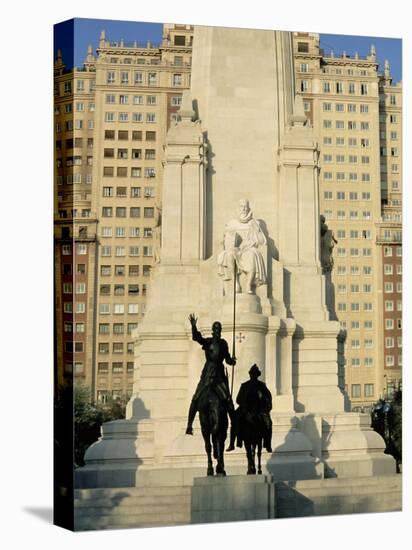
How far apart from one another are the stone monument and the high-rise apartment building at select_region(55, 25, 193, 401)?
1483 millimetres

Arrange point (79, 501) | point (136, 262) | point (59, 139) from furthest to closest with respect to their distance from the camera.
→ 1. point (136, 262)
2. point (59, 139)
3. point (79, 501)

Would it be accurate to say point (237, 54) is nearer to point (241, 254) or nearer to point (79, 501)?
point (241, 254)

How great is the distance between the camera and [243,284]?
30.9 metres

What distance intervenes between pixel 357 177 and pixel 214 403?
2619cm

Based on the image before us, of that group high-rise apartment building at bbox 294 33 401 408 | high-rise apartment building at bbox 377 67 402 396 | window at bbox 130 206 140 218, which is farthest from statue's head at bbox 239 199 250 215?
window at bbox 130 206 140 218

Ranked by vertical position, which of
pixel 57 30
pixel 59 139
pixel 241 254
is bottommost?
pixel 241 254

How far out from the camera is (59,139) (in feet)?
91.8

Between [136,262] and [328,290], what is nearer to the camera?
[328,290]

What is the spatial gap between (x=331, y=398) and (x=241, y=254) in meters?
3.74

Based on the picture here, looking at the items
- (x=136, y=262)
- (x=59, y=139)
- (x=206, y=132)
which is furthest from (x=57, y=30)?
(x=136, y=262)

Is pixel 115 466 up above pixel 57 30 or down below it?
below

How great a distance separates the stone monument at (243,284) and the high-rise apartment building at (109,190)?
1.48m

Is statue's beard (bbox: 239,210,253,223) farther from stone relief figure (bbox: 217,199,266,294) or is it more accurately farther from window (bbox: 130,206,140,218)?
window (bbox: 130,206,140,218)

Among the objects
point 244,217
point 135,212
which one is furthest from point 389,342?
point 244,217
